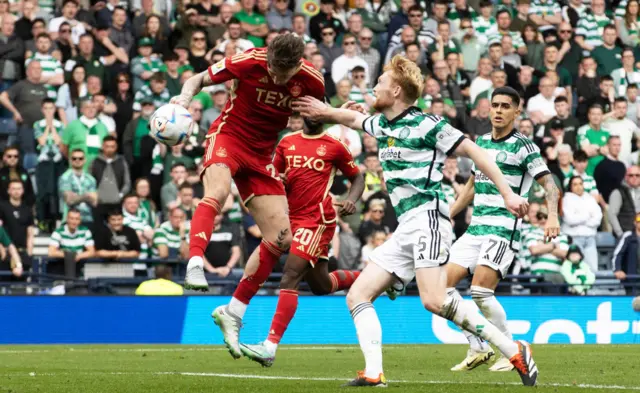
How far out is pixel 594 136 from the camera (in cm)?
2244

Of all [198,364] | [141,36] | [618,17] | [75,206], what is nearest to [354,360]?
[198,364]

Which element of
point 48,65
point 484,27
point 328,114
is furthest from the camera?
point 484,27

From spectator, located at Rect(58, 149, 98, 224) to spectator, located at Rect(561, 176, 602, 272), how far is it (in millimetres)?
7471

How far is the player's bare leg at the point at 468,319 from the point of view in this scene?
9.42 meters

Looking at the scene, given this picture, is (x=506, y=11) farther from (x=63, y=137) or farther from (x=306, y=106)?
(x=306, y=106)

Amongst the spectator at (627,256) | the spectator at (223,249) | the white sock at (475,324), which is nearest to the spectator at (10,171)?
the spectator at (223,249)

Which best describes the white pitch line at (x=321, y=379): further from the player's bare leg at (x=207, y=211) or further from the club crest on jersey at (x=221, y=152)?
the club crest on jersey at (x=221, y=152)

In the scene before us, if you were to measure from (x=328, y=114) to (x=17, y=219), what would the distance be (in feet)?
32.0

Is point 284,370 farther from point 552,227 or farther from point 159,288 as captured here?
point 159,288

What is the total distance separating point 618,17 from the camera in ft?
84.8

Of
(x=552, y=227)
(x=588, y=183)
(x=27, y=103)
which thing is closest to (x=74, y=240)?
(x=27, y=103)

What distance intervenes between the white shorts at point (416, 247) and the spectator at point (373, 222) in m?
9.34

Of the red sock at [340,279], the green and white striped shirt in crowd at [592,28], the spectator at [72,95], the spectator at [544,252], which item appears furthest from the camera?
the green and white striped shirt in crowd at [592,28]

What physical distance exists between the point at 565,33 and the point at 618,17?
159 cm
